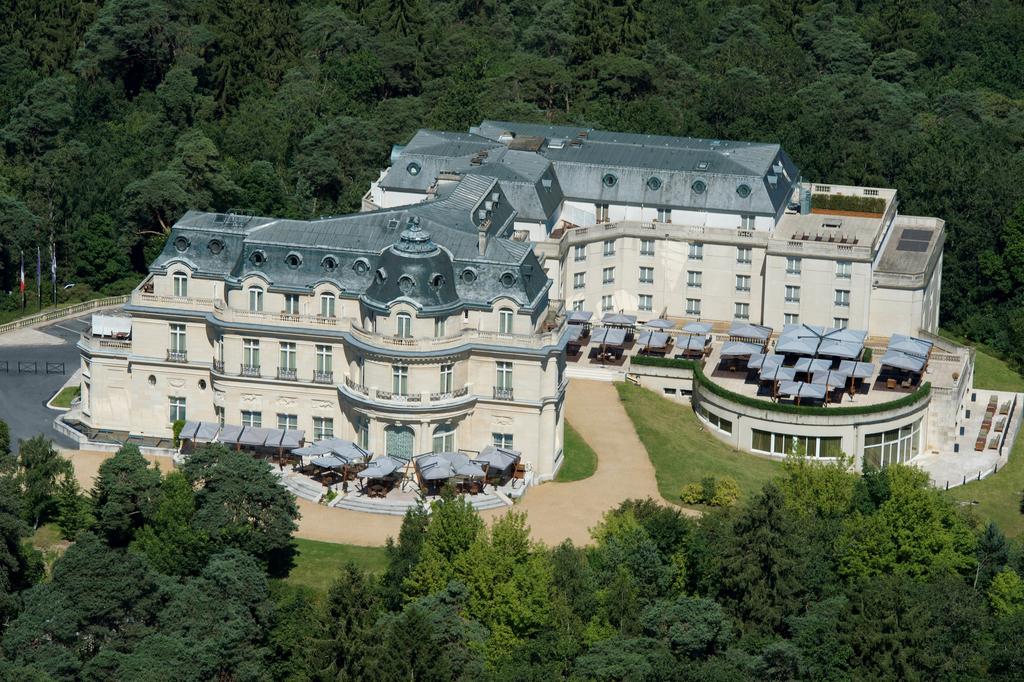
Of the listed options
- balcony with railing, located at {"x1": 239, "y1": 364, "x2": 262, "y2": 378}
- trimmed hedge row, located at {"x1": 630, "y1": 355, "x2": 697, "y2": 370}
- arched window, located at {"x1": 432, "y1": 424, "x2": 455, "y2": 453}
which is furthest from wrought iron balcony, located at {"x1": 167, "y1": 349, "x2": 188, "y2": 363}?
trimmed hedge row, located at {"x1": 630, "y1": 355, "x2": 697, "y2": 370}

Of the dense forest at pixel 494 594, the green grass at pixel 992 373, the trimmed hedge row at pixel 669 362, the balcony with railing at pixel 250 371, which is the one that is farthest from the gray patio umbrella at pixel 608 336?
the green grass at pixel 992 373

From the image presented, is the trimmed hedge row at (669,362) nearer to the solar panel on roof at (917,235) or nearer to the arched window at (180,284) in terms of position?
the solar panel on roof at (917,235)

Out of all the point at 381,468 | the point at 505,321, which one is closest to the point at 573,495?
the point at 505,321

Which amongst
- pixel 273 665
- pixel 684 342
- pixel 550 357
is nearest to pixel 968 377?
→ pixel 684 342

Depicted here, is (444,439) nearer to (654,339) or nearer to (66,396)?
(654,339)

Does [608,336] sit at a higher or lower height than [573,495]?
higher

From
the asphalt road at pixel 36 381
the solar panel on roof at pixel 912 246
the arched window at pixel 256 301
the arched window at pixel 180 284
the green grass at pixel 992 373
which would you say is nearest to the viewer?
the arched window at pixel 256 301
